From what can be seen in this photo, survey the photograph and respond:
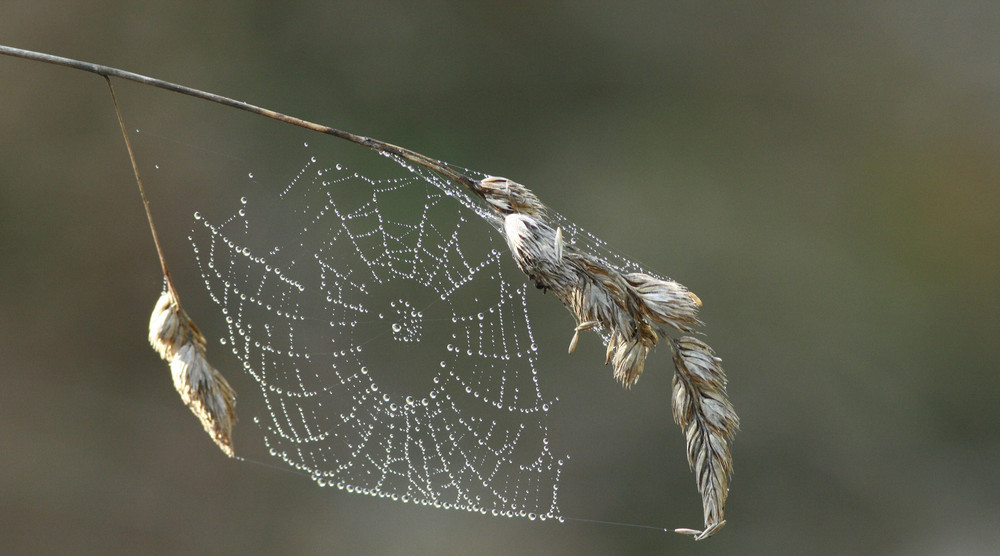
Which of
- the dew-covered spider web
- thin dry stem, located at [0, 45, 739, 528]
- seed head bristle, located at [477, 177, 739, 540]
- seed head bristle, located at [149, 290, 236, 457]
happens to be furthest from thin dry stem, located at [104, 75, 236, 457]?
the dew-covered spider web

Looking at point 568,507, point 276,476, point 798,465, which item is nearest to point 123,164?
point 276,476

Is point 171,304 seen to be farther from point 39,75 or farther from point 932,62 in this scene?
point 932,62

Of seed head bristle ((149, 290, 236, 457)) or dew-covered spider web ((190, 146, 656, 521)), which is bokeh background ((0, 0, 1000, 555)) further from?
seed head bristle ((149, 290, 236, 457))

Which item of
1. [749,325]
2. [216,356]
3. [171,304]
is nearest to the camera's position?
[171,304]

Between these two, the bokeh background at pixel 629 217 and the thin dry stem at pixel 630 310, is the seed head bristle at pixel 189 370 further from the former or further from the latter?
the bokeh background at pixel 629 217

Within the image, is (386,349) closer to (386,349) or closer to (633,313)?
(386,349)

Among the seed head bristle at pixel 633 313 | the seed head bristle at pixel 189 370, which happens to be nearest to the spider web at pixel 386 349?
the seed head bristle at pixel 189 370

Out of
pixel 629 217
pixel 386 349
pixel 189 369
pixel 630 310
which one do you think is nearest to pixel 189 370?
pixel 189 369
